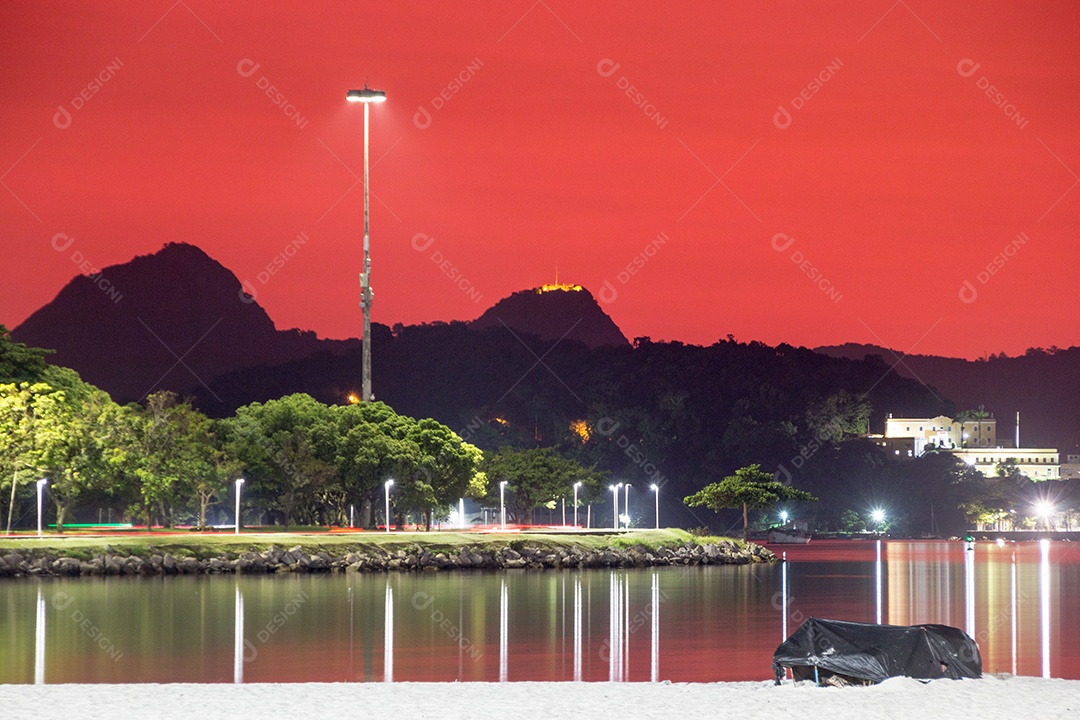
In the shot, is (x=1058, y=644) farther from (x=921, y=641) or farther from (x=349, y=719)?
(x=349, y=719)

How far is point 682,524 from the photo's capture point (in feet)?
596

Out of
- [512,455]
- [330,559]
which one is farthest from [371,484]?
[512,455]

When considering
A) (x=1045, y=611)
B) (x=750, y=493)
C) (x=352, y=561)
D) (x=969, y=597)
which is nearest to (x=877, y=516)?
(x=750, y=493)

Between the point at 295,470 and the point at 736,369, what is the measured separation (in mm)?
120741

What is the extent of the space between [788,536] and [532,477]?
56.6 m

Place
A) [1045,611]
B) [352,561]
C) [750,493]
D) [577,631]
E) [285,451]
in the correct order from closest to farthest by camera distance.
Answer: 1. [577,631]
2. [1045,611]
3. [352,561]
4. [285,451]
5. [750,493]

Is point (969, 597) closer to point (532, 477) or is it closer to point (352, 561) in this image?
point (352, 561)

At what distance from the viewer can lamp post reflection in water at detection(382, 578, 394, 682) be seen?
29320mm

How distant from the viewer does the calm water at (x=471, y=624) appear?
30.5m

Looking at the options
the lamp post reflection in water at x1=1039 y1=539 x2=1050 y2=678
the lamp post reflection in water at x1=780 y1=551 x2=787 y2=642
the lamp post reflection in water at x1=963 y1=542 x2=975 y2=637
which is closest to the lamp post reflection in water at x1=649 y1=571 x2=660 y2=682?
the lamp post reflection in water at x1=780 y1=551 x2=787 y2=642

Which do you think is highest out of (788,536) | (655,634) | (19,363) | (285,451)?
(19,363)

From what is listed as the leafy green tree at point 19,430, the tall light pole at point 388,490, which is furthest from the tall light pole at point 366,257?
the leafy green tree at point 19,430

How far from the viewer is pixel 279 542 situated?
68.2m

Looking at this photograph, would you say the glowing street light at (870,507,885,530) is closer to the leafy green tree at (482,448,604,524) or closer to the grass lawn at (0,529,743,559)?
the leafy green tree at (482,448,604,524)
